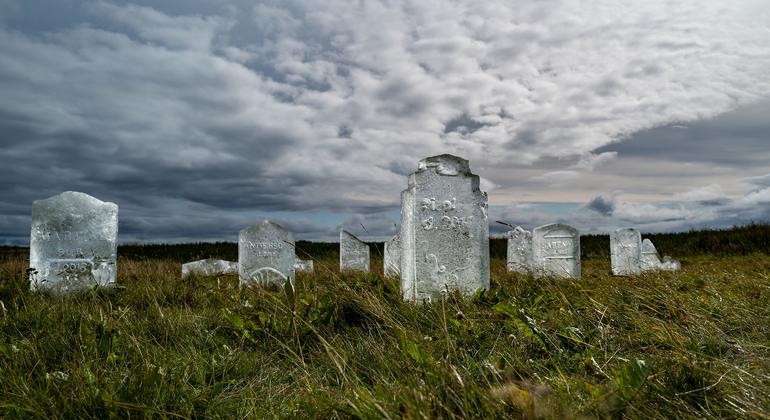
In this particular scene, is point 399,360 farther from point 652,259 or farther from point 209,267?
point 652,259

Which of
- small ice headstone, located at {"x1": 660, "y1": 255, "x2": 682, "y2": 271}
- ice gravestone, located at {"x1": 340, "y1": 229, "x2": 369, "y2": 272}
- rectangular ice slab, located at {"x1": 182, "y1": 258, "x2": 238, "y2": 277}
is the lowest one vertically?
small ice headstone, located at {"x1": 660, "y1": 255, "x2": 682, "y2": 271}

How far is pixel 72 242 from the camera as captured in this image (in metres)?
8.00

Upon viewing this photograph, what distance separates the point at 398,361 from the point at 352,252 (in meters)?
10.8

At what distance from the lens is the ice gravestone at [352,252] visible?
13.5m

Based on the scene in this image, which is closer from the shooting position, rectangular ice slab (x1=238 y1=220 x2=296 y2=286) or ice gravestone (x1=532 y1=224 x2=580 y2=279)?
rectangular ice slab (x1=238 y1=220 x2=296 y2=286)

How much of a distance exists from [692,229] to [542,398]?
91.1ft

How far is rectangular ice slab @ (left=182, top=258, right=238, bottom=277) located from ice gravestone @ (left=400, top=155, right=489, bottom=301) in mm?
7157

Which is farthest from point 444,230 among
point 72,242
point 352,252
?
point 352,252

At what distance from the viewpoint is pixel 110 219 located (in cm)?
817

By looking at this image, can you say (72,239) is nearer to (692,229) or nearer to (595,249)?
(595,249)

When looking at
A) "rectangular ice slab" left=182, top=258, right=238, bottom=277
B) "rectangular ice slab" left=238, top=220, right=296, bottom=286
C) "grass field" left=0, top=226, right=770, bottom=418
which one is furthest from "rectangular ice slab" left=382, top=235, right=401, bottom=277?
"grass field" left=0, top=226, right=770, bottom=418

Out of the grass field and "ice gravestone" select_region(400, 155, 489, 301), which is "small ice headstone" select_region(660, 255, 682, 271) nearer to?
the grass field

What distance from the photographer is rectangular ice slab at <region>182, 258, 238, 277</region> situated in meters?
11.8

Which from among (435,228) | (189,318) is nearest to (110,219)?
(189,318)
